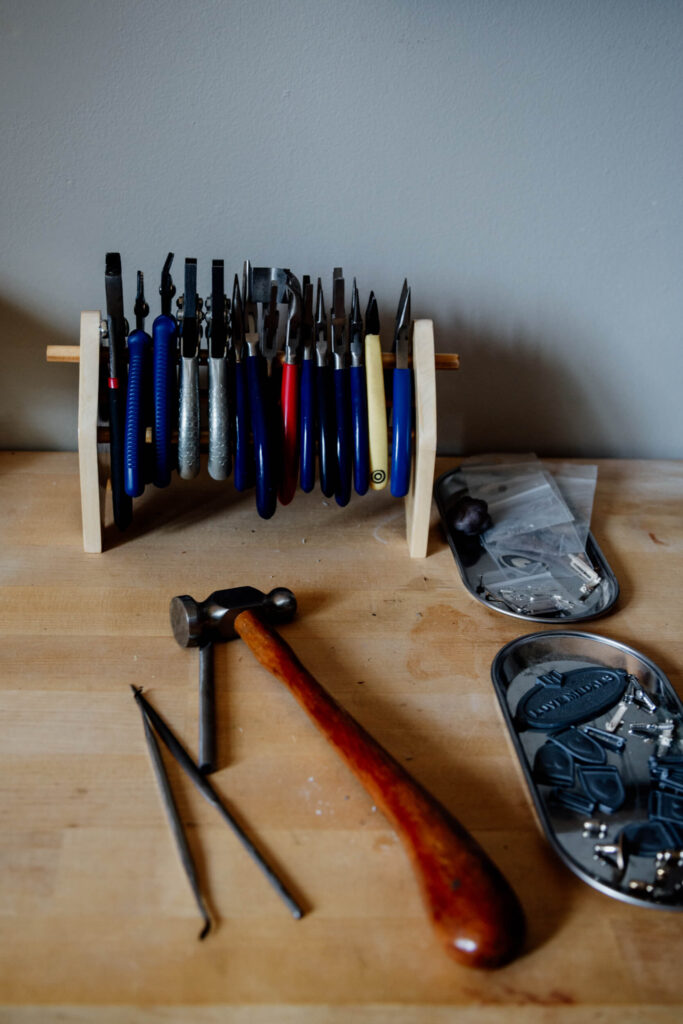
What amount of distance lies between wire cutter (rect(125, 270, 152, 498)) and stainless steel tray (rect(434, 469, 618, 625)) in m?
0.32

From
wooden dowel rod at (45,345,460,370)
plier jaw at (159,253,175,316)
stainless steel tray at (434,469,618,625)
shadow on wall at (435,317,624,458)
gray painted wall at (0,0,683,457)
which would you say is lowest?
stainless steel tray at (434,469,618,625)

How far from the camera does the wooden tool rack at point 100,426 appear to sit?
77 centimetres

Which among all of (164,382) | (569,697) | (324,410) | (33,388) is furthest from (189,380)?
(569,697)

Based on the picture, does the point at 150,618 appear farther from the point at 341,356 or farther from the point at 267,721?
the point at 341,356

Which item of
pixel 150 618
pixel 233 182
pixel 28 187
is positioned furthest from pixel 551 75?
pixel 150 618

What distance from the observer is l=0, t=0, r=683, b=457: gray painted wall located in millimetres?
831

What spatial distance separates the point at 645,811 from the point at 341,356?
47 centimetres

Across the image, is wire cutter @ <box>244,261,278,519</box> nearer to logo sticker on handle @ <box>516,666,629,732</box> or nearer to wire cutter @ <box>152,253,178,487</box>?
wire cutter @ <box>152,253,178,487</box>

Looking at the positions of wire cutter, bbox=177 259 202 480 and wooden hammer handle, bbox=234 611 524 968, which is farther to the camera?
wire cutter, bbox=177 259 202 480

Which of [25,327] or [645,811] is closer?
[645,811]

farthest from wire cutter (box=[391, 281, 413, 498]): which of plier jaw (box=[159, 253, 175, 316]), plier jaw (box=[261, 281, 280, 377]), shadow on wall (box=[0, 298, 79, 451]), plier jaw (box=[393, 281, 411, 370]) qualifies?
shadow on wall (box=[0, 298, 79, 451])

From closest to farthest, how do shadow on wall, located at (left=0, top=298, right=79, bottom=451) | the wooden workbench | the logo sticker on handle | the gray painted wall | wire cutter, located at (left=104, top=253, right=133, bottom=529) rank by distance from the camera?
the wooden workbench
the logo sticker on handle
wire cutter, located at (left=104, top=253, right=133, bottom=529)
the gray painted wall
shadow on wall, located at (left=0, top=298, right=79, bottom=451)

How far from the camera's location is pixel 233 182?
889mm

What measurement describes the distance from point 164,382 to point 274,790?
381mm
